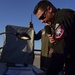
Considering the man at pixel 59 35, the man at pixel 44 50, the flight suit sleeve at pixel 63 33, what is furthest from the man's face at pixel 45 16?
the man at pixel 44 50

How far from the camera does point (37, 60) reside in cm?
827

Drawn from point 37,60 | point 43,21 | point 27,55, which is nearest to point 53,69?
point 43,21

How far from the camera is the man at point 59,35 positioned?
2916mm

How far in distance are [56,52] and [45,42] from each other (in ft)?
13.1

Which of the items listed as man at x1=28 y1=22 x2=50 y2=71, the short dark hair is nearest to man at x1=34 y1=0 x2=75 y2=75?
the short dark hair

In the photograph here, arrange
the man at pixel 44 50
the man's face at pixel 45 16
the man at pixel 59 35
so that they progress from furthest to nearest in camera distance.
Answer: the man at pixel 44 50 → the man's face at pixel 45 16 → the man at pixel 59 35

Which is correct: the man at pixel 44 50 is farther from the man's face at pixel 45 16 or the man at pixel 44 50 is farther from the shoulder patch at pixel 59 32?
the shoulder patch at pixel 59 32

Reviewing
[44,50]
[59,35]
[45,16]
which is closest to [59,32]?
[59,35]

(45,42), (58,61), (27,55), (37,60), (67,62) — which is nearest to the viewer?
(58,61)

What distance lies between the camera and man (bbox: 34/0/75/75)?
2916 mm

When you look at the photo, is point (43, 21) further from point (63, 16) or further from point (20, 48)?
point (20, 48)

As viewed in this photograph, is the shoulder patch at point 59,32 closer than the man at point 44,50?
Yes

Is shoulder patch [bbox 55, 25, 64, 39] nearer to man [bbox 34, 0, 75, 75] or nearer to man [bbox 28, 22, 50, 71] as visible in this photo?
man [bbox 34, 0, 75, 75]

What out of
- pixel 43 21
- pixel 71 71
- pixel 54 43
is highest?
pixel 43 21
